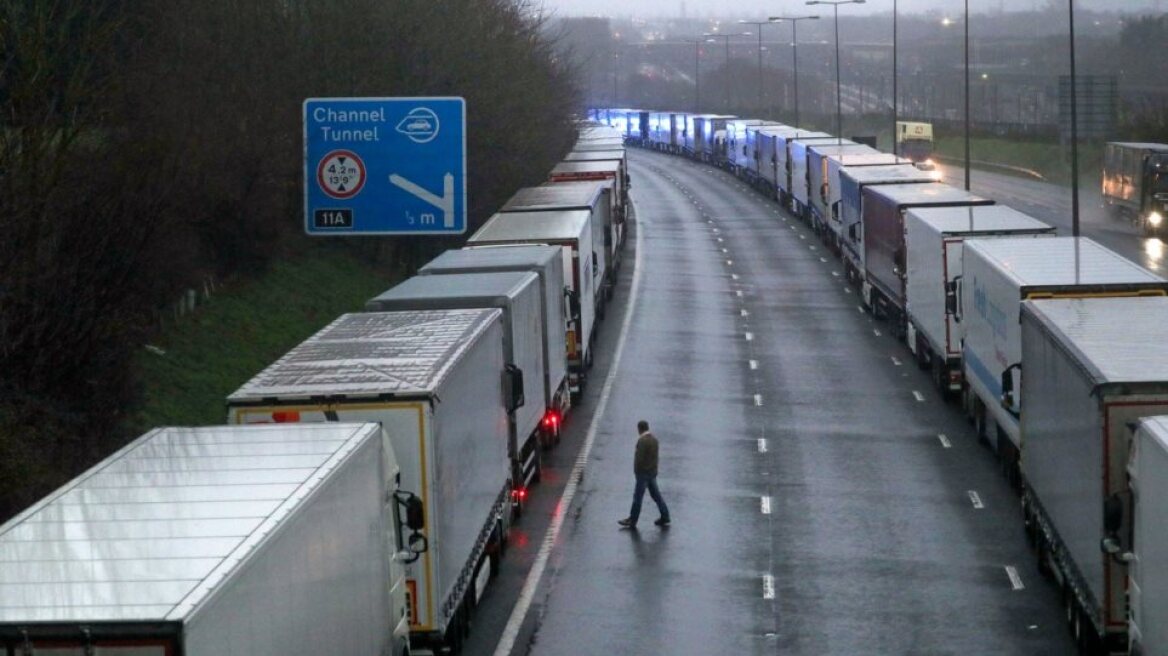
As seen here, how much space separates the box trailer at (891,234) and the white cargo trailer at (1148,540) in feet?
73.4

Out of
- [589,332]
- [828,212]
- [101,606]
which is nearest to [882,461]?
[589,332]

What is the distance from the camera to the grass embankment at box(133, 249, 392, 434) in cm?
2770

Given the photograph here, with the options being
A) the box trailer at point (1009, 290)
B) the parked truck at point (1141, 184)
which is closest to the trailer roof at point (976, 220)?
the box trailer at point (1009, 290)

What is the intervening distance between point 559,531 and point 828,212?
123 feet

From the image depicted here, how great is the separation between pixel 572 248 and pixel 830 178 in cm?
2686

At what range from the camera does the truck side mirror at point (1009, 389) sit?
2334 centimetres

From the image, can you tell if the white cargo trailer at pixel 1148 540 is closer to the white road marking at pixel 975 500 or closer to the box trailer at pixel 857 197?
the white road marking at pixel 975 500

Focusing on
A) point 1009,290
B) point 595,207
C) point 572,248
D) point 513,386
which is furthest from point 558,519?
point 595,207

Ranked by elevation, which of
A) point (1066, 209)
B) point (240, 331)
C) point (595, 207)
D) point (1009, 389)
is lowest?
point (1009, 389)

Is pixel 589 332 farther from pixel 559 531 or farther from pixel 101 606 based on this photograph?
pixel 101 606

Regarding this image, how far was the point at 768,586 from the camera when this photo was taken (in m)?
20.6

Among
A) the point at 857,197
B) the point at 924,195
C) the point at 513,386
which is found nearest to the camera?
the point at 513,386

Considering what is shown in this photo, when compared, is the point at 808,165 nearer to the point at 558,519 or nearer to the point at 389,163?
the point at 558,519

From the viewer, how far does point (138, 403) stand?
24.1m
